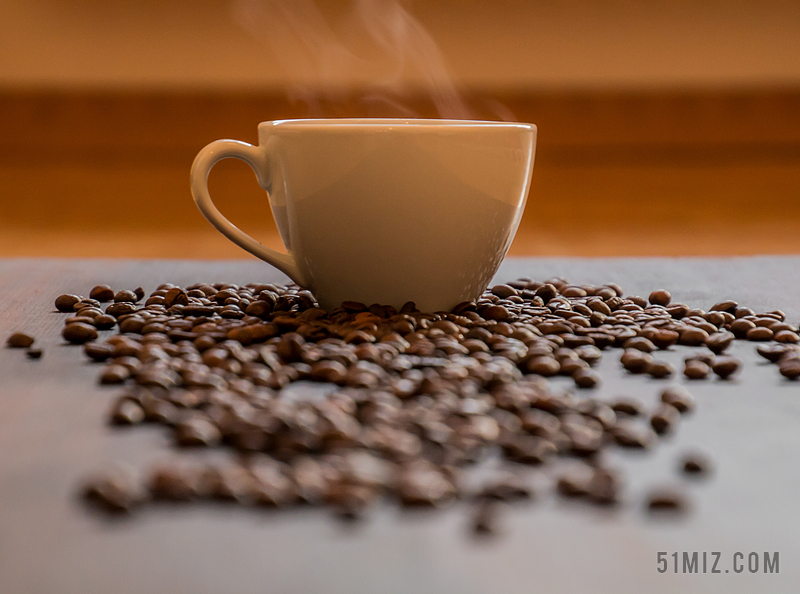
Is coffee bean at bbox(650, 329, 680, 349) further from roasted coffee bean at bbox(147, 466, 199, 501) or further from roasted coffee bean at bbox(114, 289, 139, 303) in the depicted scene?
roasted coffee bean at bbox(114, 289, 139, 303)

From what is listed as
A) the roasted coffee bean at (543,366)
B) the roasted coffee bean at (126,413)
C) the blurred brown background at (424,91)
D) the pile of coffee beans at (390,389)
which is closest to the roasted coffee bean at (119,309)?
the pile of coffee beans at (390,389)

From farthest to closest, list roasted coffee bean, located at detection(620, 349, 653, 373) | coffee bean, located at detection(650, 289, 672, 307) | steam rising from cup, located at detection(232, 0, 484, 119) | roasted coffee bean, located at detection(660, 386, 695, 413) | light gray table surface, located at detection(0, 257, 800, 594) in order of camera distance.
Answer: steam rising from cup, located at detection(232, 0, 484, 119)
coffee bean, located at detection(650, 289, 672, 307)
roasted coffee bean, located at detection(620, 349, 653, 373)
roasted coffee bean, located at detection(660, 386, 695, 413)
light gray table surface, located at detection(0, 257, 800, 594)

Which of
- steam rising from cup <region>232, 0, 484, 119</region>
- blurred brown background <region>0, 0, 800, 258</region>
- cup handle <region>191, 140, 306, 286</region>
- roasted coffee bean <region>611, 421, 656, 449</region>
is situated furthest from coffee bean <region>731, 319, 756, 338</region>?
steam rising from cup <region>232, 0, 484, 119</region>

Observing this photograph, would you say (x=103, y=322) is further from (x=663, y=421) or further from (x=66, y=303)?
(x=663, y=421)

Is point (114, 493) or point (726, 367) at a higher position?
point (726, 367)

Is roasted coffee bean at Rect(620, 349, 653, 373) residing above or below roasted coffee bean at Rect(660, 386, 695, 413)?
above

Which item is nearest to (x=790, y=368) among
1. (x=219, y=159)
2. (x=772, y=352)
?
(x=772, y=352)
